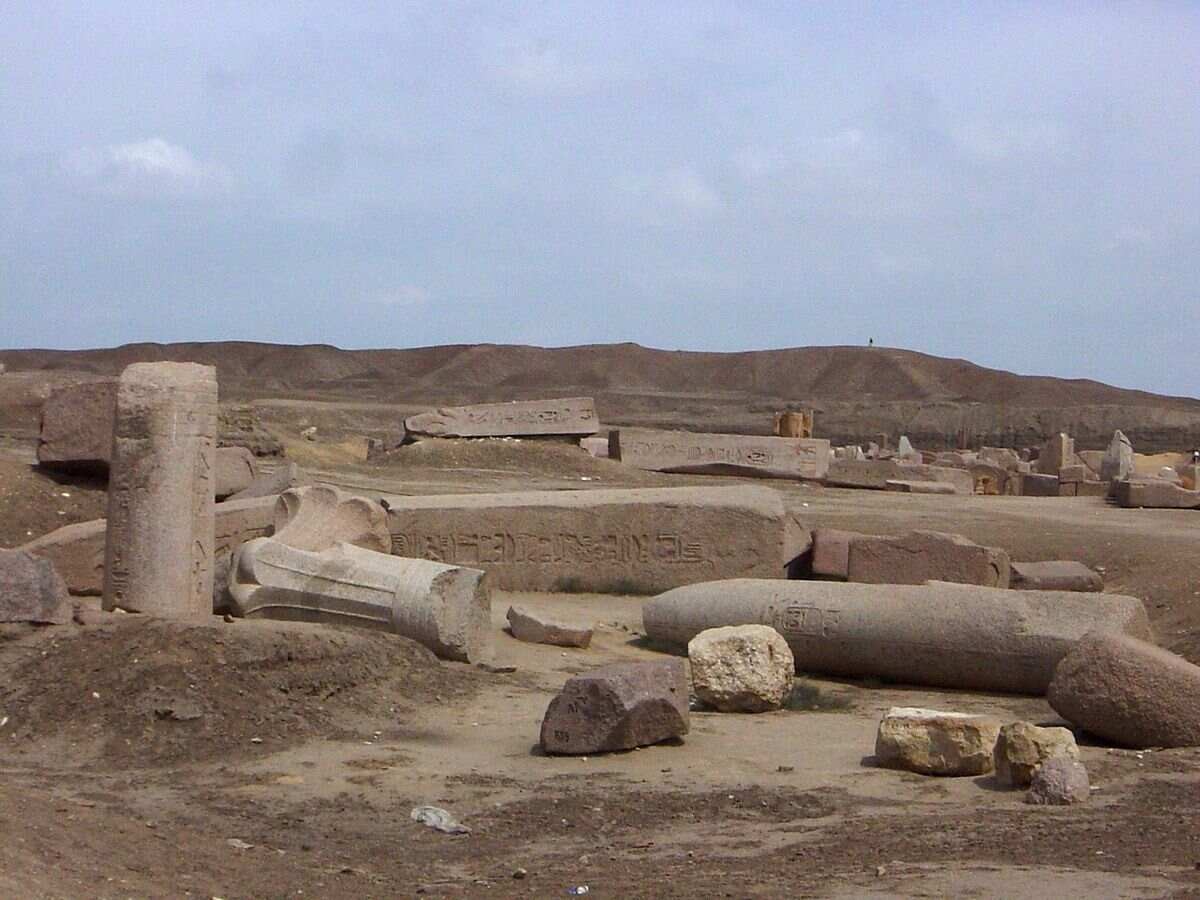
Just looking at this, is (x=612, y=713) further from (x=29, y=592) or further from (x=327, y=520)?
(x=327, y=520)

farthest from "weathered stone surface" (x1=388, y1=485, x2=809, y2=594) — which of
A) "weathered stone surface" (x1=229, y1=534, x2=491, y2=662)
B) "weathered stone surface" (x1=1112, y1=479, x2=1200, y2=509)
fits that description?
"weathered stone surface" (x1=1112, y1=479, x2=1200, y2=509)

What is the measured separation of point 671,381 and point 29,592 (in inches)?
2568

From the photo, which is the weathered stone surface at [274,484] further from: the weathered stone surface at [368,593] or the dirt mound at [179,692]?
the dirt mound at [179,692]

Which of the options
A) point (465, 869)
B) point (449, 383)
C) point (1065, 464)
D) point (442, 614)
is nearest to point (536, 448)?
point (1065, 464)

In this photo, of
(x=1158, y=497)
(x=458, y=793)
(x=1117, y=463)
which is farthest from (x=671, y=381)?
(x=458, y=793)

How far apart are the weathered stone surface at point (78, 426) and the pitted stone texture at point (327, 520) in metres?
2.90

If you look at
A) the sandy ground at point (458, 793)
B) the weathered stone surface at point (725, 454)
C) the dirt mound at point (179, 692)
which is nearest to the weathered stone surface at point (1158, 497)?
the weathered stone surface at point (725, 454)

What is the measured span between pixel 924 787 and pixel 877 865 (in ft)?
5.28

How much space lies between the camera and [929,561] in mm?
12023

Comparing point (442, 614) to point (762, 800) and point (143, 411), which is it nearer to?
point (143, 411)

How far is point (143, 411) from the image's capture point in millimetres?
8688

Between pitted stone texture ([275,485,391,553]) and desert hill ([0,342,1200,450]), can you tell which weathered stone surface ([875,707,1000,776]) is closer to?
pitted stone texture ([275,485,391,553])

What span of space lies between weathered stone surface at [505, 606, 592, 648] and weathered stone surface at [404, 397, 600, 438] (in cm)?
1246

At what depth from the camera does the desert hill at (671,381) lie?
47.6 m
